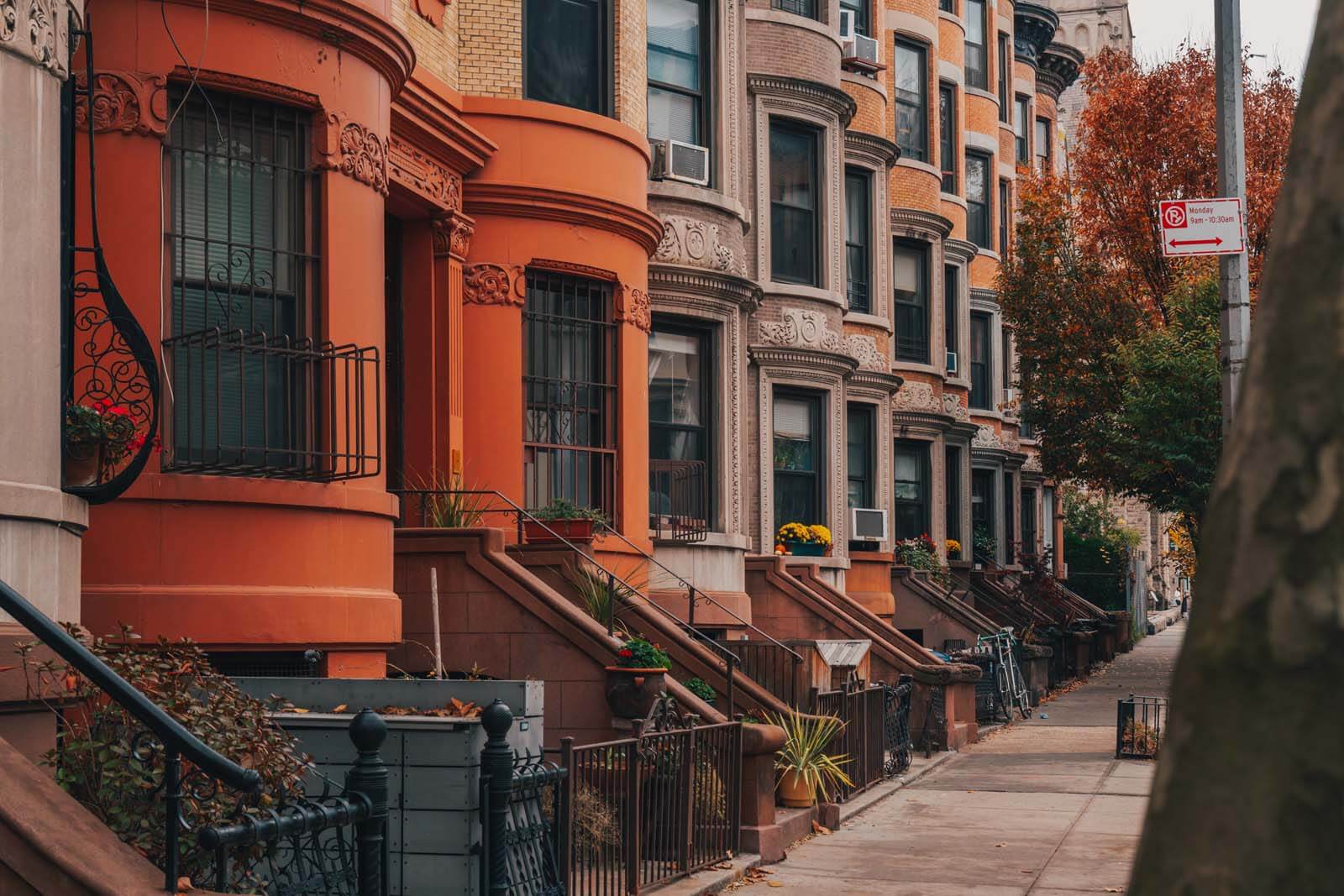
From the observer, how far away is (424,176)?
15367 millimetres

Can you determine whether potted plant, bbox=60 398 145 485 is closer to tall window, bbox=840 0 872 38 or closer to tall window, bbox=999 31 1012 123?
tall window, bbox=840 0 872 38

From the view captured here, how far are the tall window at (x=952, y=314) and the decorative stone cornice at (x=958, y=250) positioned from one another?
0.60 feet

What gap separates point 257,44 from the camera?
38.6 ft

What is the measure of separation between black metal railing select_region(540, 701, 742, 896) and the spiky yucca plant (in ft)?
5.24

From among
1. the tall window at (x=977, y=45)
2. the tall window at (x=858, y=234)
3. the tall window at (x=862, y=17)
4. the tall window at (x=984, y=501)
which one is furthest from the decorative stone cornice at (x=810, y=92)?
the tall window at (x=984, y=501)

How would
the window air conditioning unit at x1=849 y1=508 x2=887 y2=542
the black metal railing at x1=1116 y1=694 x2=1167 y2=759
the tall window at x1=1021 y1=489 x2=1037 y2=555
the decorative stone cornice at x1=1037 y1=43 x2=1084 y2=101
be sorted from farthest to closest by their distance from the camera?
the decorative stone cornice at x1=1037 y1=43 x2=1084 y2=101 → the tall window at x1=1021 y1=489 x2=1037 y2=555 → the window air conditioning unit at x1=849 y1=508 x2=887 y2=542 → the black metal railing at x1=1116 y1=694 x2=1167 y2=759

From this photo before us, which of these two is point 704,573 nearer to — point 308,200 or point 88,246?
point 308,200

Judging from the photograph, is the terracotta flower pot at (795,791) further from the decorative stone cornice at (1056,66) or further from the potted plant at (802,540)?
the decorative stone cornice at (1056,66)

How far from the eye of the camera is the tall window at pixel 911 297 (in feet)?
99.1

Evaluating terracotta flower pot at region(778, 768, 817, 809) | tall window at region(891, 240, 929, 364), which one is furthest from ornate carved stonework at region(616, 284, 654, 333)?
tall window at region(891, 240, 929, 364)

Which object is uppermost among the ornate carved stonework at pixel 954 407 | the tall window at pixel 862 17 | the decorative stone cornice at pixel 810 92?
the tall window at pixel 862 17

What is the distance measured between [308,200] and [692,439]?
8818 millimetres

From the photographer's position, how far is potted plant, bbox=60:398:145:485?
8922 mm

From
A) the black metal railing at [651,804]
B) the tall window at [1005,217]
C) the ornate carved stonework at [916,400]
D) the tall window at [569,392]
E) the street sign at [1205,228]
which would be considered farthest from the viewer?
the tall window at [1005,217]
